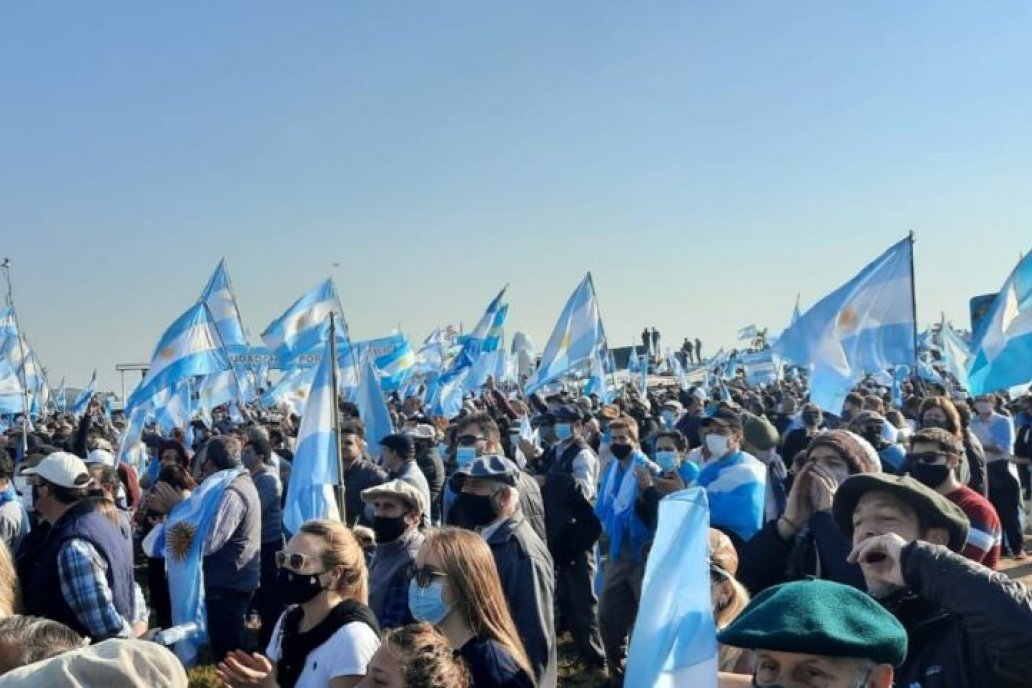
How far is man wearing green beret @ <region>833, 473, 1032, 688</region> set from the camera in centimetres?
240

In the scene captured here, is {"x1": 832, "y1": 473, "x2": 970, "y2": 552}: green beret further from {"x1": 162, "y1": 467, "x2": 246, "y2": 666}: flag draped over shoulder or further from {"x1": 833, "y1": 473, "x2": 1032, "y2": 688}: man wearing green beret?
{"x1": 162, "y1": 467, "x2": 246, "y2": 666}: flag draped over shoulder

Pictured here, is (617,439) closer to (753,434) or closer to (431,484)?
(753,434)

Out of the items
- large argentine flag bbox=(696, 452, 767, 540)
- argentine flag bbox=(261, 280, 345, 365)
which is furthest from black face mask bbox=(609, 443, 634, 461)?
argentine flag bbox=(261, 280, 345, 365)

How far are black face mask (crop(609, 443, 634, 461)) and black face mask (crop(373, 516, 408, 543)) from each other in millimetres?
2325

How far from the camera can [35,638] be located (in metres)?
2.73

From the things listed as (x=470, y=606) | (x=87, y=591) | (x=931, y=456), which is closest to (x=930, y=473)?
(x=931, y=456)

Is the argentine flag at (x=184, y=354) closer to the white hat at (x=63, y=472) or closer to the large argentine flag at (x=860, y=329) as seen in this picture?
the white hat at (x=63, y=472)

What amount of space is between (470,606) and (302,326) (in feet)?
39.3

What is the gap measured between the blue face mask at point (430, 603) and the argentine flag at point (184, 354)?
8020mm

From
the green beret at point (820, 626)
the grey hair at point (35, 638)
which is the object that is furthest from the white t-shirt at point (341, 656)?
the green beret at point (820, 626)

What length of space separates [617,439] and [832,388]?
149 inches

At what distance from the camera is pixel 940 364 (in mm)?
30703

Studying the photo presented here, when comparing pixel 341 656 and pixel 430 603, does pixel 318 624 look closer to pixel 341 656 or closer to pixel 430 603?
pixel 341 656

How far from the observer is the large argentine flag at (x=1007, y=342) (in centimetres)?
767
